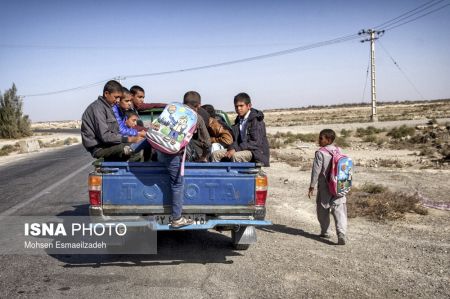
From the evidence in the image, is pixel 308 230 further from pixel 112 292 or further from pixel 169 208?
pixel 112 292

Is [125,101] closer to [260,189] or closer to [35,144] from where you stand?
[260,189]

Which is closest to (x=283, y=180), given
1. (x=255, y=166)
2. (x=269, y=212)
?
(x=269, y=212)

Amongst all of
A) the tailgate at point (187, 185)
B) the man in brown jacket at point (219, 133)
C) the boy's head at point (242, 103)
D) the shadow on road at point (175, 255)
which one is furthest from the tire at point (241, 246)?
the boy's head at point (242, 103)

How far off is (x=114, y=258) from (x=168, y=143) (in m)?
1.85

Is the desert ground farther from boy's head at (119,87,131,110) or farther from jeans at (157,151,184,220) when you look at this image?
boy's head at (119,87,131,110)

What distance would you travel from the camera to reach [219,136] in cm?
592

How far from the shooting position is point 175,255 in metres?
5.61

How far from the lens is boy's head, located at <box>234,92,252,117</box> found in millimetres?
6000

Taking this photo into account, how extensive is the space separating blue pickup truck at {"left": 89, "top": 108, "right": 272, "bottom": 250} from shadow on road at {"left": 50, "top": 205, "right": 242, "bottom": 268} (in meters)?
0.66

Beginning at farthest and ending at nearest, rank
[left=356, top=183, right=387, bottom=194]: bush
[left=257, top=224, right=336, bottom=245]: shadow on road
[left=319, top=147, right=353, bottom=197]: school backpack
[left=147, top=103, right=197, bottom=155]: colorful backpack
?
1. [left=356, top=183, right=387, bottom=194]: bush
2. [left=257, top=224, right=336, bottom=245]: shadow on road
3. [left=319, top=147, right=353, bottom=197]: school backpack
4. [left=147, top=103, right=197, bottom=155]: colorful backpack

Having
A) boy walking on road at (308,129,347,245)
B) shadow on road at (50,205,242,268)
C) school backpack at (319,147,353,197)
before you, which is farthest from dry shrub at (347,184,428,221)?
shadow on road at (50,205,242,268)

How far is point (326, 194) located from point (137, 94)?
3.75 m

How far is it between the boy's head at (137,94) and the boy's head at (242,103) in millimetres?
2321

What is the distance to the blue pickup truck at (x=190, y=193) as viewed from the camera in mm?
4895
